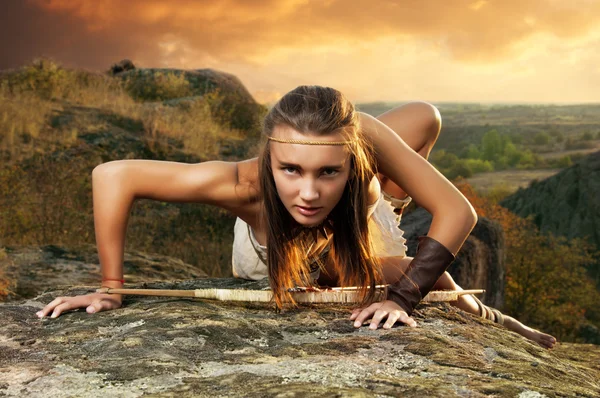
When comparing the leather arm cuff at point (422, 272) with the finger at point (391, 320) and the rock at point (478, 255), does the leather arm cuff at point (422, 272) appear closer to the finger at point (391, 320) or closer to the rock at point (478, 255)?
the finger at point (391, 320)

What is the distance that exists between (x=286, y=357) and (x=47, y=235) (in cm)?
652

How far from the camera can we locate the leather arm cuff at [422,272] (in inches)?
114

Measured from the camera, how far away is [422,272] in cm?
306

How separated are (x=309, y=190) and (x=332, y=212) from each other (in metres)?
0.40

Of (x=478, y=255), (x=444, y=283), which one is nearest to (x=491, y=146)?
(x=478, y=255)

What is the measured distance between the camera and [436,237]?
10.3 feet

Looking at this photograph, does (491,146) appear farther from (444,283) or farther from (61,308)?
(61,308)

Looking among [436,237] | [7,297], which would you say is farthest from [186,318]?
[7,297]

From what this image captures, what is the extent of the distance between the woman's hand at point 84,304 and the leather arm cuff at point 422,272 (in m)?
1.19

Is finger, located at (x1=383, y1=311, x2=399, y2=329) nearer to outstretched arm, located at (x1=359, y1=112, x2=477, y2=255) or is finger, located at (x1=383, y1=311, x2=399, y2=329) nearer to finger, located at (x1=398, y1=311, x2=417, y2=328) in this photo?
finger, located at (x1=398, y1=311, x2=417, y2=328)

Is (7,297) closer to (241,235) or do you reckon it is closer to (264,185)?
(241,235)

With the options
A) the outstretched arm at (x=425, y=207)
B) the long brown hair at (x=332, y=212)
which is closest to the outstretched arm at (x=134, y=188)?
the long brown hair at (x=332, y=212)

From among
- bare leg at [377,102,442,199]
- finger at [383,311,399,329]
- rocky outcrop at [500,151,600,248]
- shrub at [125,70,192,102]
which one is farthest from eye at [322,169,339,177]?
shrub at [125,70,192,102]

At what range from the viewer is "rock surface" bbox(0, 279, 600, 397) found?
1786mm
